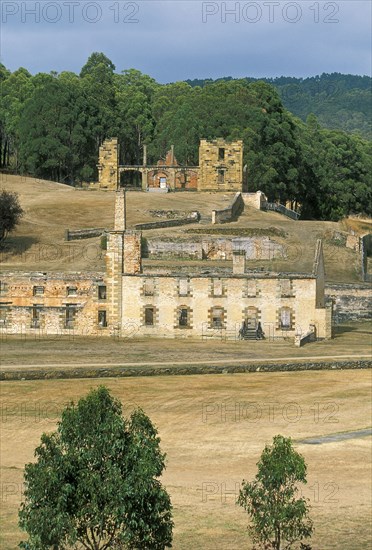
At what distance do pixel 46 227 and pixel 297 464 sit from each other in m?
73.9

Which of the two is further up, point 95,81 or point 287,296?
point 95,81

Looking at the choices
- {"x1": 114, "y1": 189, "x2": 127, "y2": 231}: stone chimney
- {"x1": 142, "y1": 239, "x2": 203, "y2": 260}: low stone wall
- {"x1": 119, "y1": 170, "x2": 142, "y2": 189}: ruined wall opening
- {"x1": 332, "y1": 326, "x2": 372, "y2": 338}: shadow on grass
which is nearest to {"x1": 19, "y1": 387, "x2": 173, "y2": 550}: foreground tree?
{"x1": 114, "y1": 189, "x2": 127, "y2": 231}: stone chimney

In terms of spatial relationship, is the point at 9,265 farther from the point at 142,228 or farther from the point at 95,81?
the point at 95,81

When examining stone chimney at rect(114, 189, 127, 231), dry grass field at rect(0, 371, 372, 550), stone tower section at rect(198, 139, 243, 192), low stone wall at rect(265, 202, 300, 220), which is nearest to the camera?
dry grass field at rect(0, 371, 372, 550)

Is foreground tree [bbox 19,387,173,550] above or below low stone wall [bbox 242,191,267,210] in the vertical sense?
below

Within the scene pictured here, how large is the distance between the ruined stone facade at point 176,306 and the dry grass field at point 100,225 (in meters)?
9.89

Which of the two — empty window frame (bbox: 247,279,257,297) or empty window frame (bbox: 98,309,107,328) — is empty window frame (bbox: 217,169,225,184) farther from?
empty window frame (bbox: 247,279,257,297)

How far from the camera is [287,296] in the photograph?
7675cm

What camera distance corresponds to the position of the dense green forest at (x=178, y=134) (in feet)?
436

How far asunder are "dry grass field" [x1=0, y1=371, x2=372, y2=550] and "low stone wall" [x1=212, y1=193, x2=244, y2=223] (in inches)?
1641

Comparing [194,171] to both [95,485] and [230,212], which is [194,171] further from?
[95,485]

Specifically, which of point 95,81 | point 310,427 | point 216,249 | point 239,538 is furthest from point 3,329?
point 95,81

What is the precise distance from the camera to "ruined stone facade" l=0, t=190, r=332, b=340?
252 feet

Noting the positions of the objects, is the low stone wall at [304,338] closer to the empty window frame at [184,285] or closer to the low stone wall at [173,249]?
the empty window frame at [184,285]
